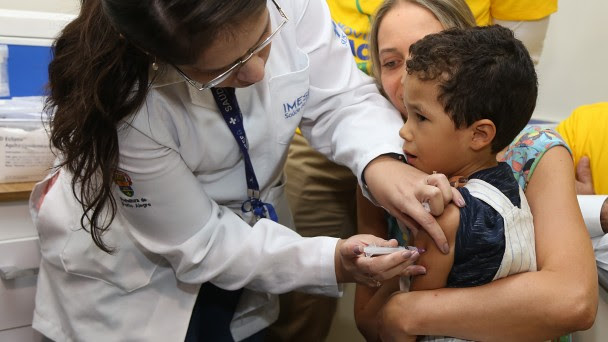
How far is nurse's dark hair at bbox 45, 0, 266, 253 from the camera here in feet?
3.36

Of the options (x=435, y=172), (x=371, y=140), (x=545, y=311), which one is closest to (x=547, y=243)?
(x=545, y=311)

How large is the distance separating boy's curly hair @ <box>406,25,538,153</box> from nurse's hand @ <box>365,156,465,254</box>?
0.47ft

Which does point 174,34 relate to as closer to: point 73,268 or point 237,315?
point 73,268

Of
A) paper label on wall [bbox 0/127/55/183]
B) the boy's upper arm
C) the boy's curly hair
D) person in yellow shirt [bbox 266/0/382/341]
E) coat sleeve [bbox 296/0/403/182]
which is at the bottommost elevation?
person in yellow shirt [bbox 266/0/382/341]

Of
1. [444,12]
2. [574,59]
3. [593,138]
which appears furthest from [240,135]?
[574,59]

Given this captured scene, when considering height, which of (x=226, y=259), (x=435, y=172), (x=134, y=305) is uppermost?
(x=435, y=172)

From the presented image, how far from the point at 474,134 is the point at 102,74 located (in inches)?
28.7

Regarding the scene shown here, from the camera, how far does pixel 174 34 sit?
1001 millimetres

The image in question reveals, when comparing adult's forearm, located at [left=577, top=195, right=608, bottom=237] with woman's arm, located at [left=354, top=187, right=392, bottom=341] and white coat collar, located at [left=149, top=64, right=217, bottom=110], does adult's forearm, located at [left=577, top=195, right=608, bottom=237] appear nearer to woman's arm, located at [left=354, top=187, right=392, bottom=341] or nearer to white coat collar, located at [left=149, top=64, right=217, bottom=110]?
woman's arm, located at [left=354, top=187, right=392, bottom=341]

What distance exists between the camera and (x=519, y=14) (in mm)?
2090

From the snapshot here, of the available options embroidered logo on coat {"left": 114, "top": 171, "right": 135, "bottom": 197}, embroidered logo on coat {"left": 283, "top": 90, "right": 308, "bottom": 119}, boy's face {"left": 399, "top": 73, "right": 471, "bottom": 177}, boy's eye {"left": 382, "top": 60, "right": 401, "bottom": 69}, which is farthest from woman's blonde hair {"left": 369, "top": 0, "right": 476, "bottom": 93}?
embroidered logo on coat {"left": 114, "top": 171, "right": 135, "bottom": 197}

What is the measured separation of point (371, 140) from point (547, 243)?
17.3 inches

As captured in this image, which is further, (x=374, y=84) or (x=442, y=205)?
(x=374, y=84)

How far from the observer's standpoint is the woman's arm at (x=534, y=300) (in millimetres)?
1164
